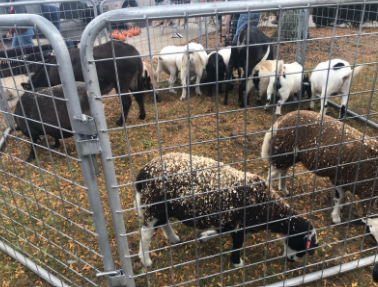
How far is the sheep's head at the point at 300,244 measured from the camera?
2824 mm

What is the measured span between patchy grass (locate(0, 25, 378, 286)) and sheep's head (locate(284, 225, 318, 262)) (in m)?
0.13

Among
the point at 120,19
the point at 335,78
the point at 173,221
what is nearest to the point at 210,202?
the point at 173,221

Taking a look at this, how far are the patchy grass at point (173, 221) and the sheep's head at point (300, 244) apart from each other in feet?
0.41

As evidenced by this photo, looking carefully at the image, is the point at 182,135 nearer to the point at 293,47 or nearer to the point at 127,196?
the point at 127,196

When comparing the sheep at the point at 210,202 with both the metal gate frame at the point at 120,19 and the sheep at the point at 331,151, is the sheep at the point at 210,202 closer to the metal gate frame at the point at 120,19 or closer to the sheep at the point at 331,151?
the sheep at the point at 331,151

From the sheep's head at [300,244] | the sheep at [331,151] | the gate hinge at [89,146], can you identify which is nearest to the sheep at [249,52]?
the sheep at [331,151]

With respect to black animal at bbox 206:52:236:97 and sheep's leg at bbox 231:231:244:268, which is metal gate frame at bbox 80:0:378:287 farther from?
black animal at bbox 206:52:236:97

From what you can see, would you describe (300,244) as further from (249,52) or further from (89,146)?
(249,52)

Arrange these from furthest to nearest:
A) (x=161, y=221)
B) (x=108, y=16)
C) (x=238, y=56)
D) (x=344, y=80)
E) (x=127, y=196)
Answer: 1. (x=238, y=56)
2. (x=344, y=80)
3. (x=127, y=196)
4. (x=161, y=221)
5. (x=108, y=16)

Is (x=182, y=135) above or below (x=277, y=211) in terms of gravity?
below

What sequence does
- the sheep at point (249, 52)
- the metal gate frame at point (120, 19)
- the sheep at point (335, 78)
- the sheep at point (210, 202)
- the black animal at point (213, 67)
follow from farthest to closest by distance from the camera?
the black animal at point (213, 67) < the sheep at point (249, 52) < the sheep at point (335, 78) < the sheep at point (210, 202) < the metal gate frame at point (120, 19)

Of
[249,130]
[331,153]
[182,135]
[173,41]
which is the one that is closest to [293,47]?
[173,41]

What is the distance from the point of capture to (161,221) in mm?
2840

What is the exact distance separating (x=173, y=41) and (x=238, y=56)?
2952 mm
